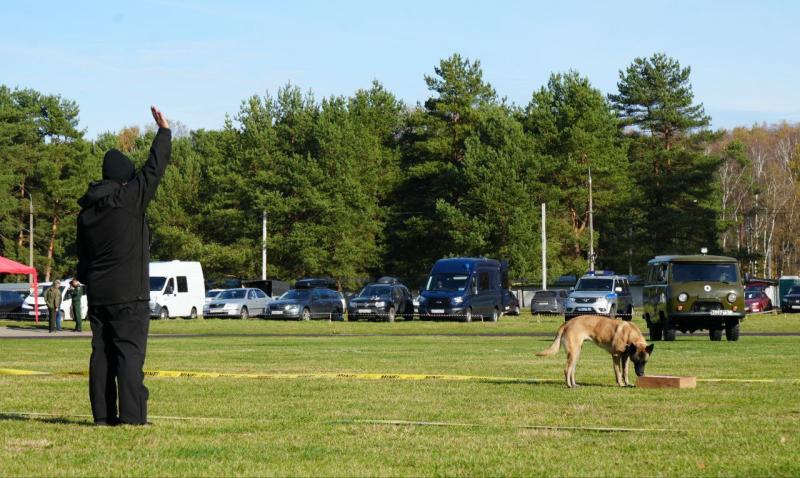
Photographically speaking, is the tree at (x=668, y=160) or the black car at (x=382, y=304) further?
the tree at (x=668, y=160)

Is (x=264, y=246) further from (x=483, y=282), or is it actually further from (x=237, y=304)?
(x=483, y=282)

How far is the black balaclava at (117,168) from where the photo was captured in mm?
9898

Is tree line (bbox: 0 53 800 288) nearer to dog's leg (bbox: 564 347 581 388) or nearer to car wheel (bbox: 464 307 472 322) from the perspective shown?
car wheel (bbox: 464 307 472 322)

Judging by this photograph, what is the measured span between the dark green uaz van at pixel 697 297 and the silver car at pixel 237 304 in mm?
26787

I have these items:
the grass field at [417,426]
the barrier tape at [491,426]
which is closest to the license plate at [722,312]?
the grass field at [417,426]

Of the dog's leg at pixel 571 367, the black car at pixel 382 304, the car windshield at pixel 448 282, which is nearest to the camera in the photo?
the dog's leg at pixel 571 367

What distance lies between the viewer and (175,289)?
5559 centimetres

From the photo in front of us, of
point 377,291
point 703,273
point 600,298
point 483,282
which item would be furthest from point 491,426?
point 377,291

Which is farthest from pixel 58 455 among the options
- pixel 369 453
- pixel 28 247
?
pixel 28 247

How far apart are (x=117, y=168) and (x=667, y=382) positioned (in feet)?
24.1

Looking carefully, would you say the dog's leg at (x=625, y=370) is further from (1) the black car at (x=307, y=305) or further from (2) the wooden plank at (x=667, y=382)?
(1) the black car at (x=307, y=305)

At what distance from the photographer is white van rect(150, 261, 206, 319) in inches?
2153

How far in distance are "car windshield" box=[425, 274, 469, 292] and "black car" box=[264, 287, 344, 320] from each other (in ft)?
17.9

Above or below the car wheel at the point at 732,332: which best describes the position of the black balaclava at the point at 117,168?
above
